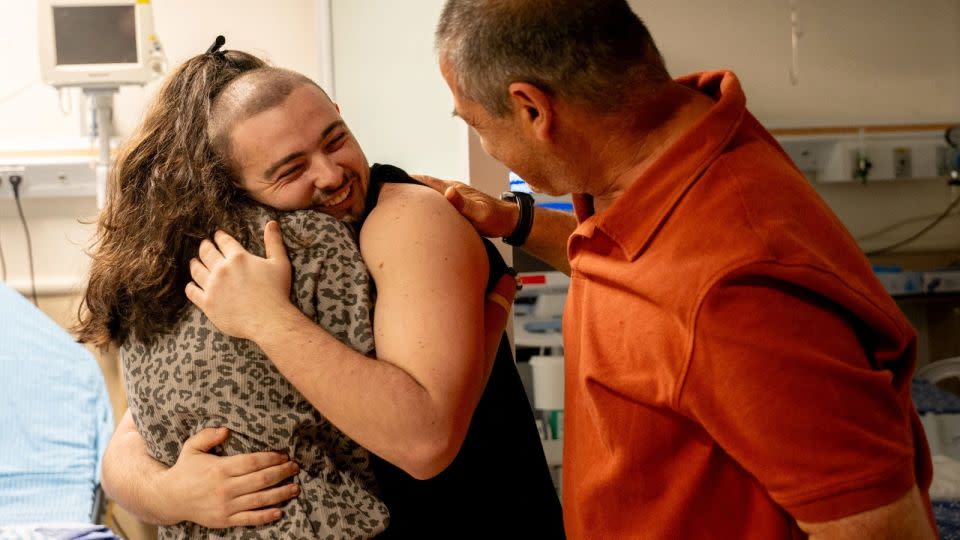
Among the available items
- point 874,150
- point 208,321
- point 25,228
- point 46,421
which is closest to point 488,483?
point 208,321

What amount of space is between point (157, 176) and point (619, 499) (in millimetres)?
666

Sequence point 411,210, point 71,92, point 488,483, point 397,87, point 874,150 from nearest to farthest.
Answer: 1. point 411,210
2. point 488,483
3. point 397,87
4. point 71,92
5. point 874,150

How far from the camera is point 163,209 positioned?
1135 millimetres

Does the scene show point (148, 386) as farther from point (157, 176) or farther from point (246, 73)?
point (246, 73)

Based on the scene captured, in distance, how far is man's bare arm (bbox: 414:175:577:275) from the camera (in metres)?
1.36

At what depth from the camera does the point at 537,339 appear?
10.3 ft

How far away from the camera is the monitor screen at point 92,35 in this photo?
2.78m

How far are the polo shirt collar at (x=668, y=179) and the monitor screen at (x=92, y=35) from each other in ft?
7.24

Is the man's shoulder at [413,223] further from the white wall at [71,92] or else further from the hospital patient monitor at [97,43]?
the white wall at [71,92]

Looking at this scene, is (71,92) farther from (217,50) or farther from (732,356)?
(732,356)

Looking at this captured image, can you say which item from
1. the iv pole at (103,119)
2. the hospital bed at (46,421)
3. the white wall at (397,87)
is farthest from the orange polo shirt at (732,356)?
the iv pole at (103,119)

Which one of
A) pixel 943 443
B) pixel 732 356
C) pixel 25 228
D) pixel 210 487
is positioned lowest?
pixel 943 443

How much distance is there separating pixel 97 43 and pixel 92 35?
0.03m

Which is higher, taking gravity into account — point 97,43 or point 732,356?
point 97,43
